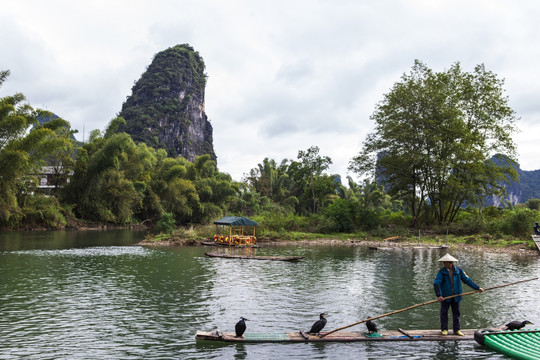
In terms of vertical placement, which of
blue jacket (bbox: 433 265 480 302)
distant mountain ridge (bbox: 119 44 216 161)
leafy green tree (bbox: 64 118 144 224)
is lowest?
blue jacket (bbox: 433 265 480 302)

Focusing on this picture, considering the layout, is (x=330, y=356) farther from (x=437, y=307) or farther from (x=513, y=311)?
(x=513, y=311)

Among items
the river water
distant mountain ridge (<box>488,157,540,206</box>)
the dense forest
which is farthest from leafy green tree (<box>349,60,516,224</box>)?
distant mountain ridge (<box>488,157,540,206</box>)

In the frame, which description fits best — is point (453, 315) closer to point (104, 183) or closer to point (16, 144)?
point (16, 144)

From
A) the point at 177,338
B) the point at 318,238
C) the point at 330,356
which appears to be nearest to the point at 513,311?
the point at 330,356

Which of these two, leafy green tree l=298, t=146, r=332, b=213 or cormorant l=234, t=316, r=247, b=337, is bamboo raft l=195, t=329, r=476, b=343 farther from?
leafy green tree l=298, t=146, r=332, b=213

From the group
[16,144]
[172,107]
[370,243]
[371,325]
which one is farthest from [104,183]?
[172,107]

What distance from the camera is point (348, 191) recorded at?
240 ft

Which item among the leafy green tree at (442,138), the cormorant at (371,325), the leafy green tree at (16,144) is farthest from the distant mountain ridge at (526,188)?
the cormorant at (371,325)

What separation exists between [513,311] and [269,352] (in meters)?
8.25

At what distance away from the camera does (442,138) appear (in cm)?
3875

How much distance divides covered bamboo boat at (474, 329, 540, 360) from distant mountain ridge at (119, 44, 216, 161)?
337ft

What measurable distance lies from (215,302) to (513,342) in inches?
320

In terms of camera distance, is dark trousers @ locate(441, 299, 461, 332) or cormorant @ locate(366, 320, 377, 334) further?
dark trousers @ locate(441, 299, 461, 332)

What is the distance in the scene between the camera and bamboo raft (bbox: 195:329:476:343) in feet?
30.8
